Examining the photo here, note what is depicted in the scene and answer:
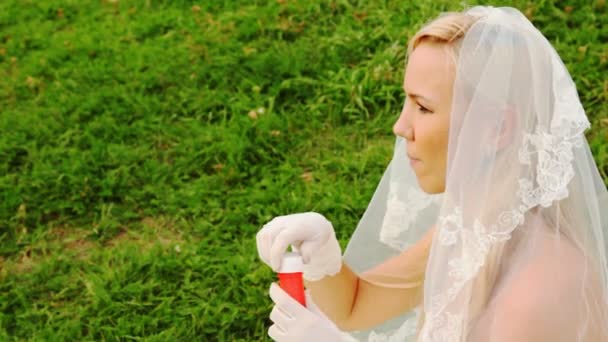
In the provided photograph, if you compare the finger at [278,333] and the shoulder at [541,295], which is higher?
the shoulder at [541,295]

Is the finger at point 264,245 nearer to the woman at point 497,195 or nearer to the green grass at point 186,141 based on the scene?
the woman at point 497,195

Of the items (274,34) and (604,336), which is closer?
(604,336)

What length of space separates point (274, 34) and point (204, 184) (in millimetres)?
1392

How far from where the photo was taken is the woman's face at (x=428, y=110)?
2312 mm

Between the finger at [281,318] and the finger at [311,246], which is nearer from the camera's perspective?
the finger at [281,318]

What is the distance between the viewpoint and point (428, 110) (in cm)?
235

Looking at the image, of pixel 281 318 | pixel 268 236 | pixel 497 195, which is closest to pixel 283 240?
pixel 268 236

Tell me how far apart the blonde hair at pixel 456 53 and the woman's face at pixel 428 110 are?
20 millimetres

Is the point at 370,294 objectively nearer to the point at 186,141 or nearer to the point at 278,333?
the point at 278,333

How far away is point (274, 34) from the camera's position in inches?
224

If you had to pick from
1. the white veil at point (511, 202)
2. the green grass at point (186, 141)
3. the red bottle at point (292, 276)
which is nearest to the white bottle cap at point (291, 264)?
the red bottle at point (292, 276)

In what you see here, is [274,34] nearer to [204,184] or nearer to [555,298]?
[204,184]

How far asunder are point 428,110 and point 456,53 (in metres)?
0.15

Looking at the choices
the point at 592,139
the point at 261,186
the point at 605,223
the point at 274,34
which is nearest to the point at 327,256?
the point at 605,223
